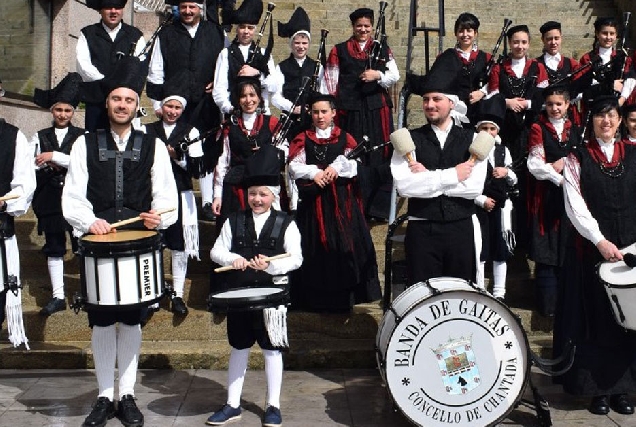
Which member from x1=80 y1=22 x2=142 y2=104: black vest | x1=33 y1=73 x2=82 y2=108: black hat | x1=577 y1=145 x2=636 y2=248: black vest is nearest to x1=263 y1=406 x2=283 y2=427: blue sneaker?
x1=577 y1=145 x2=636 y2=248: black vest

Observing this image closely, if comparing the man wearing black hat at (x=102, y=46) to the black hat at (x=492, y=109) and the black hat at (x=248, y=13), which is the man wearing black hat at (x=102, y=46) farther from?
the black hat at (x=492, y=109)

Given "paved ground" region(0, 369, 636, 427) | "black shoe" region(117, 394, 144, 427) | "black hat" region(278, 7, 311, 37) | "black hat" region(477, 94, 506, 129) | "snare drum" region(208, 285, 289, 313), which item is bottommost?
"paved ground" region(0, 369, 636, 427)

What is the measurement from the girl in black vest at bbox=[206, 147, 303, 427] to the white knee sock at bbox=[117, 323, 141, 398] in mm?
564

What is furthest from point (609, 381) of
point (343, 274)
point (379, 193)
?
point (379, 193)

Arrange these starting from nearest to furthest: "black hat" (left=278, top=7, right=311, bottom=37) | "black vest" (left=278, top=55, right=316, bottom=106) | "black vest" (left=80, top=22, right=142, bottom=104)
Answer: "black vest" (left=80, top=22, right=142, bottom=104) → "black hat" (left=278, top=7, right=311, bottom=37) → "black vest" (left=278, top=55, right=316, bottom=106)

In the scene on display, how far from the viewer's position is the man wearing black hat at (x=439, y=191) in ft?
20.1

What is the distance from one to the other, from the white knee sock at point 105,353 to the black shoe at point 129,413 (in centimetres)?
9

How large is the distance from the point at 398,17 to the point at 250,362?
8387 millimetres

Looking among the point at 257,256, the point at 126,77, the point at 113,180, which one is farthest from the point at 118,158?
the point at 257,256

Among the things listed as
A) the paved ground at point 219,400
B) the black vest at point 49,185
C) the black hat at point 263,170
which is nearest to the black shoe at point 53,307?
the paved ground at point 219,400

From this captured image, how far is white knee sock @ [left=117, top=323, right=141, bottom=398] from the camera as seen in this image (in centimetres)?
604

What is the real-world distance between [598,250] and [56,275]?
4.24 metres

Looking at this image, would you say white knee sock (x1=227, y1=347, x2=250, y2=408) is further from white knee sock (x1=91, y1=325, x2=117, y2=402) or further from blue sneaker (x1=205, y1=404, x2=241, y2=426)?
white knee sock (x1=91, y1=325, x2=117, y2=402)

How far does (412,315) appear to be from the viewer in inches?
221
